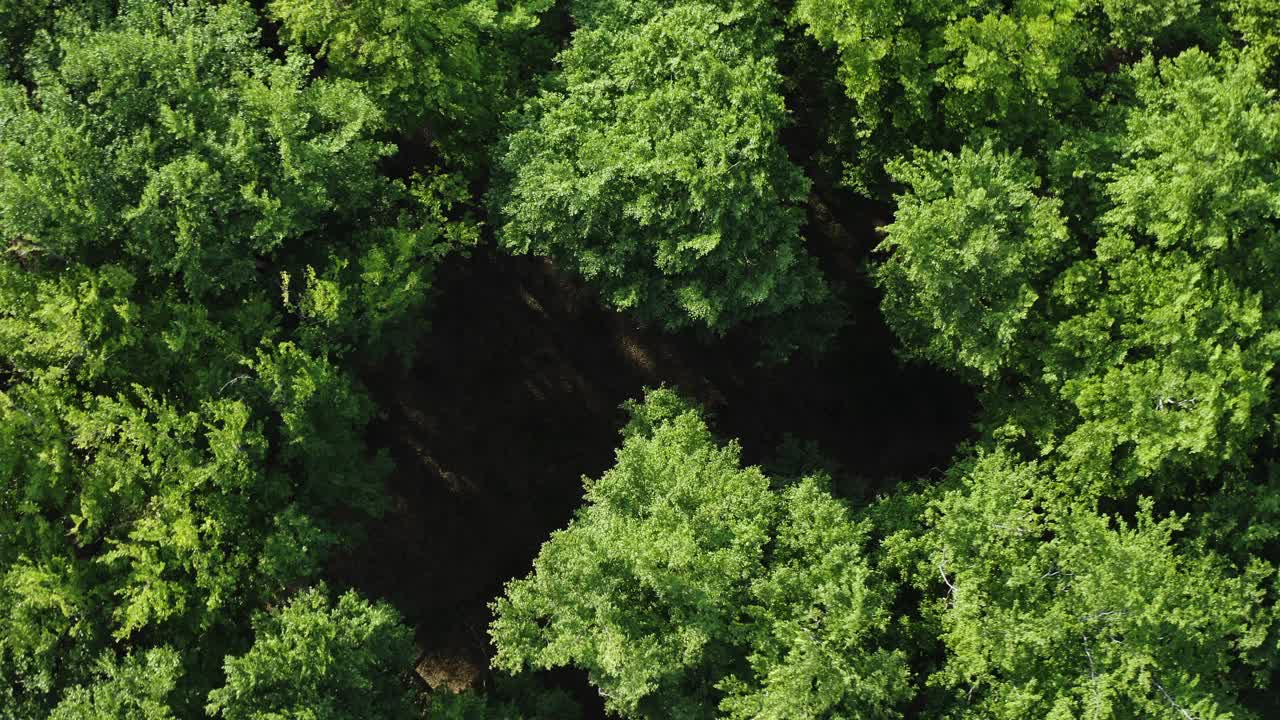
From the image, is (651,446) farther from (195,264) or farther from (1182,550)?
(1182,550)

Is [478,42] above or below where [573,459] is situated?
above

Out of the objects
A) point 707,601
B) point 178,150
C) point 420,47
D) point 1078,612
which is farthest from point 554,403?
point 1078,612

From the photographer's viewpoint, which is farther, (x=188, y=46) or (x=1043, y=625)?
(x=188, y=46)

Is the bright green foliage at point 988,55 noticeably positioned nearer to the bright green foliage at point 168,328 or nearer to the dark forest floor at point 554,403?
the dark forest floor at point 554,403

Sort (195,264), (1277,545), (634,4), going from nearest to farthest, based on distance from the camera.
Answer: (195,264) < (1277,545) < (634,4)

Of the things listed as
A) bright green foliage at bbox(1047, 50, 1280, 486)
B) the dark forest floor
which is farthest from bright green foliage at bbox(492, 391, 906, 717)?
bright green foliage at bbox(1047, 50, 1280, 486)

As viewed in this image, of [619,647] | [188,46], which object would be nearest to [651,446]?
[619,647]
